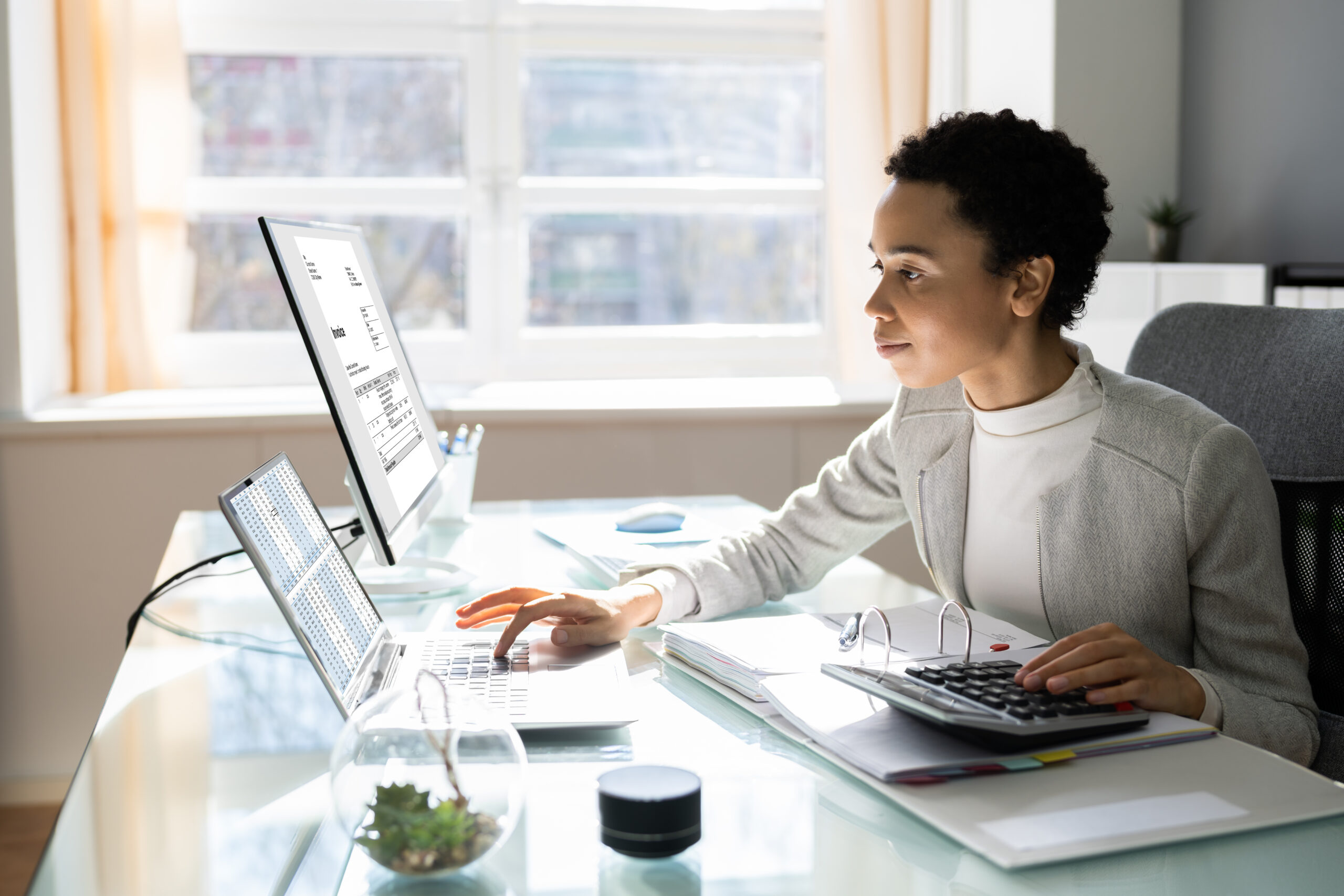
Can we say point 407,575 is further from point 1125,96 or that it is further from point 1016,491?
point 1125,96

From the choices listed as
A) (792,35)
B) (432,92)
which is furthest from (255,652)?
(792,35)

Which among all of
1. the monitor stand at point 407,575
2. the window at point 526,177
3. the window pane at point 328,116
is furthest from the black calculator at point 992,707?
the window pane at point 328,116

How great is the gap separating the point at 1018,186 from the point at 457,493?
98 cm

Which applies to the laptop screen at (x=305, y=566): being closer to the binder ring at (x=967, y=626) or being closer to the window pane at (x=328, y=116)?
the binder ring at (x=967, y=626)

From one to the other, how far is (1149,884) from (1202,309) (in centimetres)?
93

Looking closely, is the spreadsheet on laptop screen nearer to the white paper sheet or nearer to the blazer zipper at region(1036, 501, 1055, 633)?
the white paper sheet

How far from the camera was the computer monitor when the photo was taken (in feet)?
3.43

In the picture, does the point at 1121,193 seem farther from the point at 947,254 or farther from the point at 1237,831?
the point at 1237,831

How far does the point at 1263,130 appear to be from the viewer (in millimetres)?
2559

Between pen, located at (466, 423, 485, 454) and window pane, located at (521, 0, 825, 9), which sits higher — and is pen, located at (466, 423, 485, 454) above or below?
below

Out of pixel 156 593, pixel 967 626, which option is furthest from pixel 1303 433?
pixel 156 593

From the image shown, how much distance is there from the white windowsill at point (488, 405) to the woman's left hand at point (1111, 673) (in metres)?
1.82

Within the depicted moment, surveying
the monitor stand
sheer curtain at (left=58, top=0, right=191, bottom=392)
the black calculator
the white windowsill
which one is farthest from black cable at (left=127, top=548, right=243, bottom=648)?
sheer curtain at (left=58, top=0, right=191, bottom=392)

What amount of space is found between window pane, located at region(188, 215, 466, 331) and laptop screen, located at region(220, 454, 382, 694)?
1.94 meters
